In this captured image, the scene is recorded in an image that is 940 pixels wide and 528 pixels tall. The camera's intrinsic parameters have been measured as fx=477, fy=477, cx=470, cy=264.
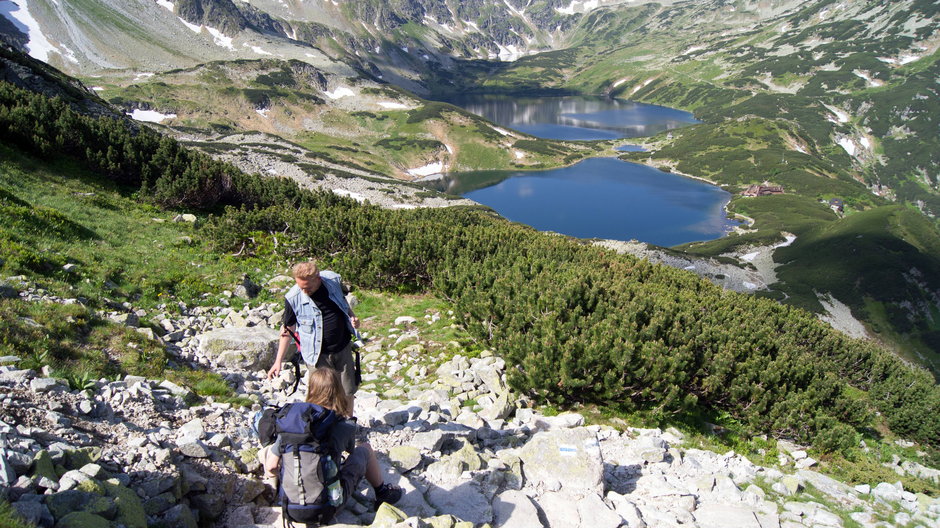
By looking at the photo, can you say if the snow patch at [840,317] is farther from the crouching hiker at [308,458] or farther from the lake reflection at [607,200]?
the crouching hiker at [308,458]

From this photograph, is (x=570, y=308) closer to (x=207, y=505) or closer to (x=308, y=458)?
(x=308, y=458)

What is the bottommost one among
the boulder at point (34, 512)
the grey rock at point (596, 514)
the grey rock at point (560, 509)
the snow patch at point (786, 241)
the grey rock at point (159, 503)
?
the snow patch at point (786, 241)

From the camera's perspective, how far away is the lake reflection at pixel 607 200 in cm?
10150

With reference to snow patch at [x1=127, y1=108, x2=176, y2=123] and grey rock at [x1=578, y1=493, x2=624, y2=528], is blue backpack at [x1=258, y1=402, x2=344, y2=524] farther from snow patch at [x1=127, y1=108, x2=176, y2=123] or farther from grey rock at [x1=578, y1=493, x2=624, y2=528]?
snow patch at [x1=127, y1=108, x2=176, y2=123]

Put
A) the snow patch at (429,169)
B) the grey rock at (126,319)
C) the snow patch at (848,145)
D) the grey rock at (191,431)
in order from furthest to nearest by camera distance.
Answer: the snow patch at (848,145), the snow patch at (429,169), the grey rock at (126,319), the grey rock at (191,431)

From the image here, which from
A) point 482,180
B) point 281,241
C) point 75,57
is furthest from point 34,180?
point 75,57

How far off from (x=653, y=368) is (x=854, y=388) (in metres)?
11.8

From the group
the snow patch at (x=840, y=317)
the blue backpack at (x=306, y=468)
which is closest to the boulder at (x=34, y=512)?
the blue backpack at (x=306, y=468)

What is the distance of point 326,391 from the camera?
5.31 meters

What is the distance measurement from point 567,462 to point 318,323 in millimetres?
4341

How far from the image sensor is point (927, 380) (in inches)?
634

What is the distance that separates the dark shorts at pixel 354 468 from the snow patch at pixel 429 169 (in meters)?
140

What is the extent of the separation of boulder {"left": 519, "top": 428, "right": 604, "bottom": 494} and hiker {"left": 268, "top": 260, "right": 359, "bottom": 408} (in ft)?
9.90

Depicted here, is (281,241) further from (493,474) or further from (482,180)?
(482,180)
